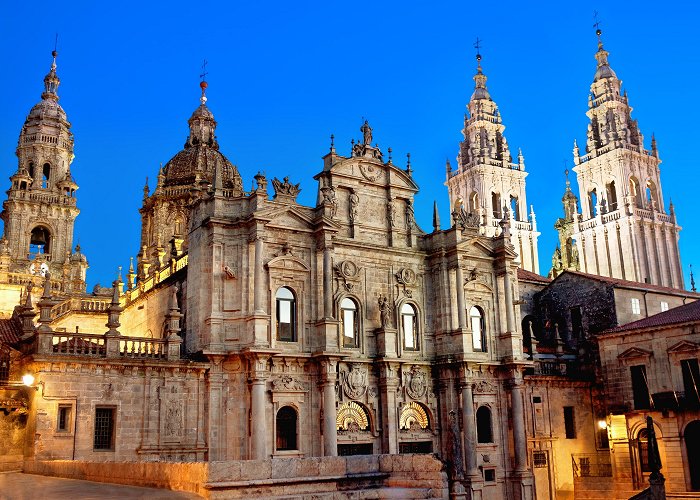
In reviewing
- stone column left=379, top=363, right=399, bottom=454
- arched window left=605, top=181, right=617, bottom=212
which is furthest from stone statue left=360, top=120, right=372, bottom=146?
arched window left=605, top=181, right=617, bottom=212

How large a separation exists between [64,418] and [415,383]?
1524 centimetres

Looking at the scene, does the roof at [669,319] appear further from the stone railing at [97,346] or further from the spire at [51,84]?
the spire at [51,84]

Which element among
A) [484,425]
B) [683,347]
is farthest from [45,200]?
[683,347]

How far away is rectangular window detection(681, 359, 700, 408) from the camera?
113 ft

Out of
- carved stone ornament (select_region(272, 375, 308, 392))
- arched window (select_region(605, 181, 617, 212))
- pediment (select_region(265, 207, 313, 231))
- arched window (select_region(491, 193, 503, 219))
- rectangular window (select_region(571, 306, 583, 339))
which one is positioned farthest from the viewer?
arched window (select_region(491, 193, 503, 219))

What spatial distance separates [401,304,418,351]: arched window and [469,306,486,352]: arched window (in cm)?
290

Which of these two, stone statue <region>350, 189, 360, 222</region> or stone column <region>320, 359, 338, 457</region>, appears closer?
stone column <region>320, 359, 338, 457</region>

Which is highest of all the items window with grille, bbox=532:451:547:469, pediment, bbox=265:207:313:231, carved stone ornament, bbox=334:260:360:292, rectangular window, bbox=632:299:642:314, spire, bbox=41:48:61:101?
spire, bbox=41:48:61:101

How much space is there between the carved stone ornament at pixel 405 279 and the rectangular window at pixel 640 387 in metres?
12.1

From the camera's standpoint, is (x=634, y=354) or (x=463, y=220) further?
(x=463, y=220)

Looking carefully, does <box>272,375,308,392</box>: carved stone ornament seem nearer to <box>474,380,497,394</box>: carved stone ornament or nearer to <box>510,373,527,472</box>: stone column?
<box>474,380,497,394</box>: carved stone ornament

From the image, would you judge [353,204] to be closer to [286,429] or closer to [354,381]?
[354,381]

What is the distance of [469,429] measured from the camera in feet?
112

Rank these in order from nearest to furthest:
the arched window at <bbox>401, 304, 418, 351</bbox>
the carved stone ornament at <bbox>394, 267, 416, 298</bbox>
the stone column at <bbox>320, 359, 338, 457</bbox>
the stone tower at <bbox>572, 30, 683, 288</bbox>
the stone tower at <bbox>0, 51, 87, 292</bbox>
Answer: the stone column at <bbox>320, 359, 338, 457</bbox>, the arched window at <bbox>401, 304, 418, 351</bbox>, the carved stone ornament at <bbox>394, 267, 416, 298</bbox>, the stone tower at <bbox>0, 51, 87, 292</bbox>, the stone tower at <bbox>572, 30, 683, 288</bbox>
